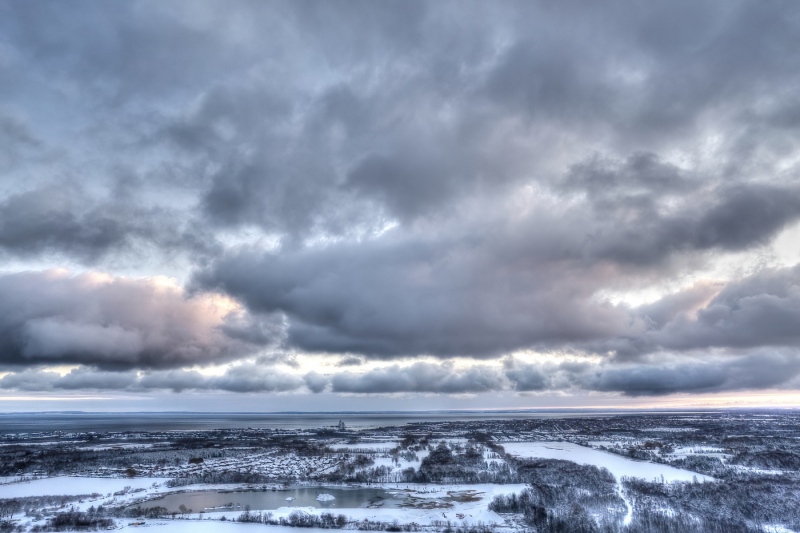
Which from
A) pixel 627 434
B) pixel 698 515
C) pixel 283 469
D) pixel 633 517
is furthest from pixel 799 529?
pixel 627 434

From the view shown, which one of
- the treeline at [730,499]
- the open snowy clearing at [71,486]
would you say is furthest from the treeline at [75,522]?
the treeline at [730,499]

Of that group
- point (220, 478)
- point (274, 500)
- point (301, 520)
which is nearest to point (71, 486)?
point (220, 478)

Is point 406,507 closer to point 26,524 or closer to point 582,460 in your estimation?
point 26,524

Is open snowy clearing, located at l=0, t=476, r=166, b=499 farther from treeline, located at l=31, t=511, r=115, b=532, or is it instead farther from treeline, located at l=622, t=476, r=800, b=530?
treeline, located at l=622, t=476, r=800, b=530

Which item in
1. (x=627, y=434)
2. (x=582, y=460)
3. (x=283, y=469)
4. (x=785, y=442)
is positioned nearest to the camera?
(x=283, y=469)

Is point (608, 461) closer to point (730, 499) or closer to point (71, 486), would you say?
point (730, 499)

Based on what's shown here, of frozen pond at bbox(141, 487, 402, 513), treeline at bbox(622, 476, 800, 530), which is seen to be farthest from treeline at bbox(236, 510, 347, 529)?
treeline at bbox(622, 476, 800, 530)
